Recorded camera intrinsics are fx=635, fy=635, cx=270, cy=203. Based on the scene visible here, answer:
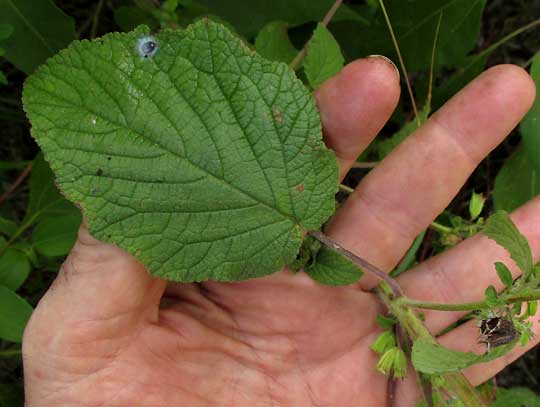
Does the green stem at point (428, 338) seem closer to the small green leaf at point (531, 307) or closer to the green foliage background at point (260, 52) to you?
the green foliage background at point (260, 52)

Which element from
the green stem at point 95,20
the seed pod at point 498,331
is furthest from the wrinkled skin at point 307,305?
the green stem at point 95,20

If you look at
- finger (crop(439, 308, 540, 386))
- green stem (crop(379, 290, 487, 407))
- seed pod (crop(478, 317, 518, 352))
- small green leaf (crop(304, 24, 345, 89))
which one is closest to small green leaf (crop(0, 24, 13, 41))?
small green leaf (crop(304, 24, 345, 89))

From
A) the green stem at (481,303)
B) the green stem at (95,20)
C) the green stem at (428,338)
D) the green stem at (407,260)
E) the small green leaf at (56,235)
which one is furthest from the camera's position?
the green stem at (95,20)

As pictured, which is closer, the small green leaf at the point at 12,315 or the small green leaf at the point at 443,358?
the small green leaf at the point at 443,358

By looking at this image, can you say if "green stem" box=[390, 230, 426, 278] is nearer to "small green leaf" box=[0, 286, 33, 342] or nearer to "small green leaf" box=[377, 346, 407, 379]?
"small green leaf" box=[377, 346, 407, 379]

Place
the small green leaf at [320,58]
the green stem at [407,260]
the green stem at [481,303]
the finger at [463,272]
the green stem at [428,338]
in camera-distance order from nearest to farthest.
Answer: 1. the green stem at [481,303]
2. the green stem at [428,338]
3. the small green leaf at [320,58]
4. the finger at [463,272]
5. the green stem at [407,260]

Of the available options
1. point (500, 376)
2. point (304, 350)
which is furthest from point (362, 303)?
point (500, 376)

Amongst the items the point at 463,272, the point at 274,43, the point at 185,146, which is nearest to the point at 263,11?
the point at 274,43
